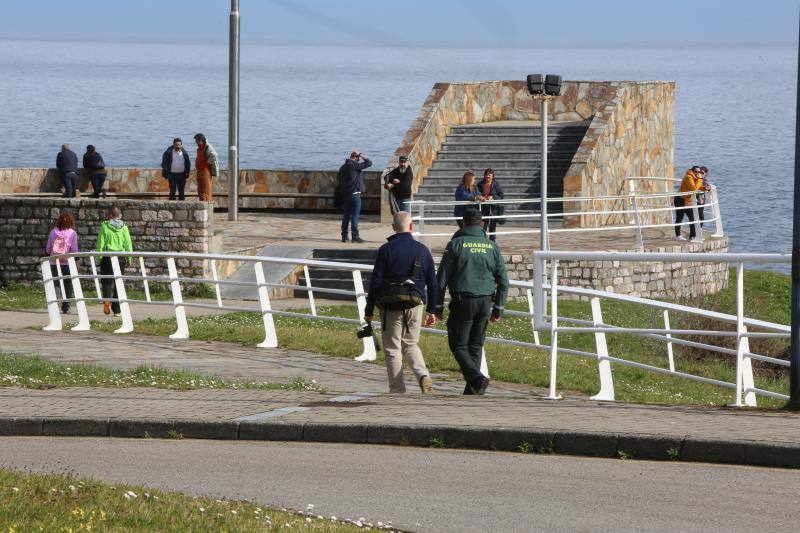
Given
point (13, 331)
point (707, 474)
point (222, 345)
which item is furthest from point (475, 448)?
point (13, 331)

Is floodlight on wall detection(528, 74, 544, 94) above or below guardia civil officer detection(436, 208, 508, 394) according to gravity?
above

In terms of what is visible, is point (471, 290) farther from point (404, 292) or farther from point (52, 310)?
point (52, 310)

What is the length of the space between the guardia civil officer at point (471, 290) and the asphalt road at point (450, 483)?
2.58 m

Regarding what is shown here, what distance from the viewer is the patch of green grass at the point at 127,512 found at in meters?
7.59

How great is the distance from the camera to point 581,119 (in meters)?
36.1

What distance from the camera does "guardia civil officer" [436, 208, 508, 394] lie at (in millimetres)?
12719

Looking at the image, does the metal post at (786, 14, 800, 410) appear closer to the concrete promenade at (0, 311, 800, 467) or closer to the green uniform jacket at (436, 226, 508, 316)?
the concrete promenade at (0, 311, 800, 467)

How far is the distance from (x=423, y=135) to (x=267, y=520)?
26.3 metres

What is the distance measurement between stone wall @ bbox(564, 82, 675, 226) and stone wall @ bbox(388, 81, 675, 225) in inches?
0.8

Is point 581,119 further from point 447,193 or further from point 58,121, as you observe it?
point 58,121

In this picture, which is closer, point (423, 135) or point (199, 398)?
point (199, 398)

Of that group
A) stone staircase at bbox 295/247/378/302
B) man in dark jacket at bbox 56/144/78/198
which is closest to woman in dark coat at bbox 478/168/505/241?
stone staircase at bbox 295/247/378/302

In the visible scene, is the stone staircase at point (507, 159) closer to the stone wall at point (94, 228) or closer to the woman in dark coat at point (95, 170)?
the woman in dark coat at point (95, 170)

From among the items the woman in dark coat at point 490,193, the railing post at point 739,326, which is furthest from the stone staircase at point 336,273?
the railing post at point 739,326
